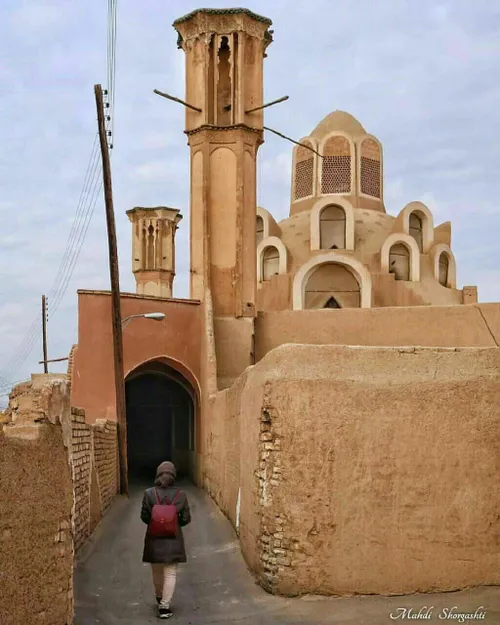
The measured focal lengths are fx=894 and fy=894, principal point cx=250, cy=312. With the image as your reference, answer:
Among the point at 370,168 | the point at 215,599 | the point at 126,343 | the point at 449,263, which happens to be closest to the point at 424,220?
the point at 449,263

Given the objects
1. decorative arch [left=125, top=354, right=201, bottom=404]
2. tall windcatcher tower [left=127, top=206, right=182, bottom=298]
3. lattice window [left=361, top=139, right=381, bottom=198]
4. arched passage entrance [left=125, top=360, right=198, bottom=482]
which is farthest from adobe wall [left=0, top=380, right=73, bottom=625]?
tall windcatcher tower [left=127, top=206, right=182, bottom=298]

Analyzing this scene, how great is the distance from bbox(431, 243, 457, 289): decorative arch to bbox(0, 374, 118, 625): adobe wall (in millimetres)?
27340

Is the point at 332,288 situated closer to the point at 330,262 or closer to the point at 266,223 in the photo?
the point at 330,262

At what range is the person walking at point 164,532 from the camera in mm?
7766

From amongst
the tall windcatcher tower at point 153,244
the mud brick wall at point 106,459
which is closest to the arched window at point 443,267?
the tall windcatcher tower at point 153,244

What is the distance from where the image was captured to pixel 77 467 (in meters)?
10.8

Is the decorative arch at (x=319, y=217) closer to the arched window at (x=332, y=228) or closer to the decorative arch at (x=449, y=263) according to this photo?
the arched window at (x=332, y=228)

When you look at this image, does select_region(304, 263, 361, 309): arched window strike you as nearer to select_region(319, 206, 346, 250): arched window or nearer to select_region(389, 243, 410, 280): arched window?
select_region(319, 206, 346, 250): arched window

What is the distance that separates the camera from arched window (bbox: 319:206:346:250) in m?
32.5

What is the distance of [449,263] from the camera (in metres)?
33.9

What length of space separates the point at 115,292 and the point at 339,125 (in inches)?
703

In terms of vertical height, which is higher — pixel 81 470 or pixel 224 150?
pixel 224 150

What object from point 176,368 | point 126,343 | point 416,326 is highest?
point 416,326

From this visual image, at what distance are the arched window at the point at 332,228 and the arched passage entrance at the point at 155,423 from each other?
8.09 m
